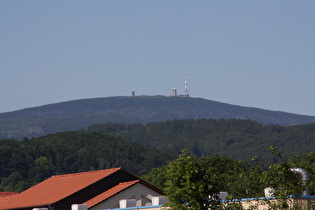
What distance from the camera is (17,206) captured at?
2290 inches

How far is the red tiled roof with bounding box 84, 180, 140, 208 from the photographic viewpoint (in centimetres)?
5409

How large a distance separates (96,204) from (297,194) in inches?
896

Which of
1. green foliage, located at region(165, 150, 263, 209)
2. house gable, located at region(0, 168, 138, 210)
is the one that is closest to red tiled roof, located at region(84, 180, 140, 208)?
house gable, located at region(0, 168, 138, 210)

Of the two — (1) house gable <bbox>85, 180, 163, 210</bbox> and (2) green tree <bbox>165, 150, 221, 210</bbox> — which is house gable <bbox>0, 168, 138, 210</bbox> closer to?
(1) house gable <bbox>85, 180, 163, 210</bbox>

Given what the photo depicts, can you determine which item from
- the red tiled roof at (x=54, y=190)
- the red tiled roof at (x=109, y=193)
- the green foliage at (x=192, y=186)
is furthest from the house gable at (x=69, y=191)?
the green foliage at (x=192, y=186)

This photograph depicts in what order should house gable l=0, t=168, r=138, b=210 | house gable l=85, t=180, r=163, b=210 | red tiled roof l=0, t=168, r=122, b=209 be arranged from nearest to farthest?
house gable l=85, t=180, r=163, b=210 → house gable l=0, t=168, r=138, b=210 → red tiled roof l=0, t=168, r=122, b=209

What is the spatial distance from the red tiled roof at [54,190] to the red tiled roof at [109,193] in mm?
2358

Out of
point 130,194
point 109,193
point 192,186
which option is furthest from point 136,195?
point 192,186

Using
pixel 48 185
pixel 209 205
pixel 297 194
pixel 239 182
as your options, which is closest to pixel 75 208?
pixel 209 205

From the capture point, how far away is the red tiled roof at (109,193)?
177ft

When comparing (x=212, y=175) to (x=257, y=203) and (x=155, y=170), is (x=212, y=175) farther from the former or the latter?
(x=155, y=170)

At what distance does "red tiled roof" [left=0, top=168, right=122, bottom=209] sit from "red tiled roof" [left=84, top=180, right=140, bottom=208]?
92.9 inches

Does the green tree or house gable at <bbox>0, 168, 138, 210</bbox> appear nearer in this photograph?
the green tree

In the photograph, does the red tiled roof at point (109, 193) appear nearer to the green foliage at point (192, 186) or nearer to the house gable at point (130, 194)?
the house gable at point (130, 194)
